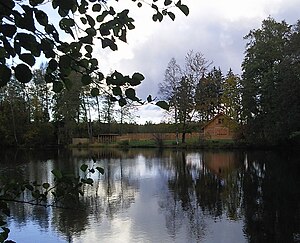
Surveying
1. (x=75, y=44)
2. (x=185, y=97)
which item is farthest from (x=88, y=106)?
(x=75, y=44)

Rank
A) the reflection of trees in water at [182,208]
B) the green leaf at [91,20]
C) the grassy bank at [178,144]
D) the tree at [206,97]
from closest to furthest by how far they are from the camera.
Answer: the green leaf at [91,20] < the reflection of trees in water at [182,208] < the grassy bank at [178,144] < the tree at [206,97]

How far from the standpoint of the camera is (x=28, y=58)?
1131 millimetres

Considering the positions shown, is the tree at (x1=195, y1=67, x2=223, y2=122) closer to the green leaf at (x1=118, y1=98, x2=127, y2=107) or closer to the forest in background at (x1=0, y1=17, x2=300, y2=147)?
the forest in background at (x1=0, y1=17, x2=300, y2=147)

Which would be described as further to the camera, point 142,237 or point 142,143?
point 142,143

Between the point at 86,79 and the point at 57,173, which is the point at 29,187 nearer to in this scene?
the point at 57,173

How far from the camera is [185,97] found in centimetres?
4319

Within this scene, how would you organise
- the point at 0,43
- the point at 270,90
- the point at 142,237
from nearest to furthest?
the point at 0,43 → the point at 142,237 → the point at 270,90

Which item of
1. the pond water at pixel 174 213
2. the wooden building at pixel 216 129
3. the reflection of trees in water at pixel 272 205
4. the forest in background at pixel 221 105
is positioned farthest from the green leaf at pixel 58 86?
the wooden building at pixel 216 129

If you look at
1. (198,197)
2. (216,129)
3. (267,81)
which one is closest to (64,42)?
(198,197)

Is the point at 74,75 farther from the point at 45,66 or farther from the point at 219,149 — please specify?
the point at 219,149

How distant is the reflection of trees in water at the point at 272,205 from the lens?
9227 mm

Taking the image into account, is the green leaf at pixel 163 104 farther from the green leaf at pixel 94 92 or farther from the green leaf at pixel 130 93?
the green leaf at pixel 94 92

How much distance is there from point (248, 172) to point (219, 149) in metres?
19.3

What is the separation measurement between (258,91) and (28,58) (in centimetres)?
3630
